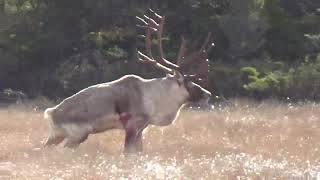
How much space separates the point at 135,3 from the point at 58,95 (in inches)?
192

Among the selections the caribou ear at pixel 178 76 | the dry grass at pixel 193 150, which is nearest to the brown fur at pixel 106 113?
the dry grass at pixel 193 150

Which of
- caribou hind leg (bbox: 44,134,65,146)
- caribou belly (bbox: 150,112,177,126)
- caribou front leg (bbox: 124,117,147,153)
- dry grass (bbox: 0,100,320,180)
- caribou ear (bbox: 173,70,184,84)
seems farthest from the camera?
caribou ear (bbox: 173,70,184,84)

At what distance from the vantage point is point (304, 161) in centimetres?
976

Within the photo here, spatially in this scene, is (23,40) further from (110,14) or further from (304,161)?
(304,161)

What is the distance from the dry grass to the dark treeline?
9.00 meters

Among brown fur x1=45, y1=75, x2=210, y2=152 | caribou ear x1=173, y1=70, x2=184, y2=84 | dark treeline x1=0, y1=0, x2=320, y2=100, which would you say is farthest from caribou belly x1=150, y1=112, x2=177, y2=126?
dark treeline x1=0, y1=0, x2=320, y2=100

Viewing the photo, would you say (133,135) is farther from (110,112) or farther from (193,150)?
(193,150)

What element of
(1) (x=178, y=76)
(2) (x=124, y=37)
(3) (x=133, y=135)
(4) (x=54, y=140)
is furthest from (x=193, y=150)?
(2) (x=124, y=37)

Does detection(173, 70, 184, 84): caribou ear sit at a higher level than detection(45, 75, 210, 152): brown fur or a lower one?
higher

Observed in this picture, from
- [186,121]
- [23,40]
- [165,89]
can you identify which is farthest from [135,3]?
[165,89]

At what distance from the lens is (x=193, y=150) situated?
11.6 meters

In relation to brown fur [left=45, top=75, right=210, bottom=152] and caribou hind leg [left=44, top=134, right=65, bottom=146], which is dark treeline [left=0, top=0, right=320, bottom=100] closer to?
brown fur [left=45, top=75, right=210, bottom=152]

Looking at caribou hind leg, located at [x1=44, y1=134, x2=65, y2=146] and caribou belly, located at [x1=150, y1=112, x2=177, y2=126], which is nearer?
caribou hind leg, located at [x1=44, y1=134, x2=65, y2=146]

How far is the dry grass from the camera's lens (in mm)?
8516
